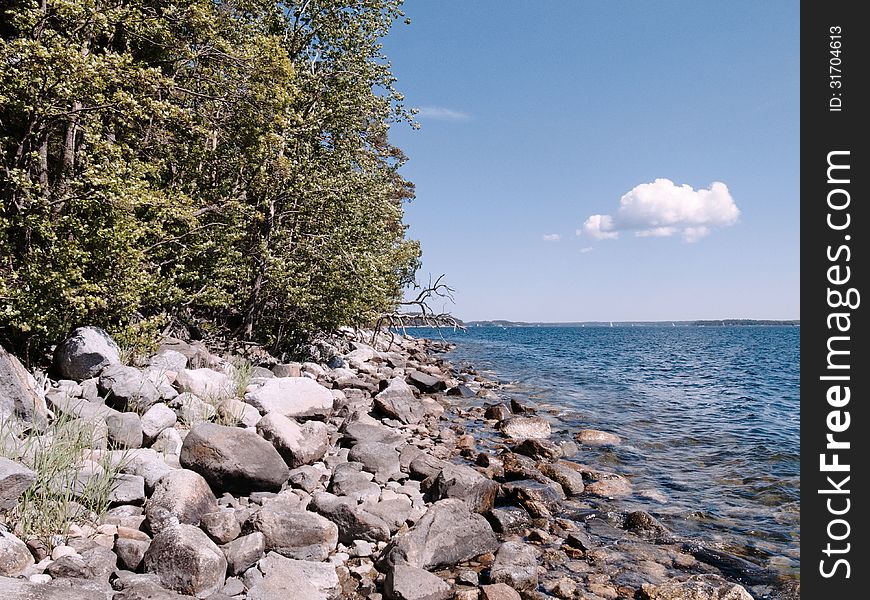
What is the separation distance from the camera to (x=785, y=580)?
7125mm

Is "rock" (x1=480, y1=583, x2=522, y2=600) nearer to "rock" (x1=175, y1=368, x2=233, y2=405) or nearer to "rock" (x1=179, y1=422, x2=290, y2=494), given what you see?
"rock" (x1=179, y1=422, x2=290, y2=494)

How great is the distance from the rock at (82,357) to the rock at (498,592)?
27.5 feet

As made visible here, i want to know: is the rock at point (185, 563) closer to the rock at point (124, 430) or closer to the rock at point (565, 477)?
the rock at point (124, 430)

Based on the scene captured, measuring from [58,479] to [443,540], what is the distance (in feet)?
15.2

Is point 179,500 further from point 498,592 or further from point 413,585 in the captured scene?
point 498,592

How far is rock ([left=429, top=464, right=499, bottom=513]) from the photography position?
334 inches

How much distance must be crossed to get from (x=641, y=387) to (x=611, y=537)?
2159 centimetres

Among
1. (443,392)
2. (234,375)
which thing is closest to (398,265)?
(443,392)

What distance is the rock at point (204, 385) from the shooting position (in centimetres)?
1083

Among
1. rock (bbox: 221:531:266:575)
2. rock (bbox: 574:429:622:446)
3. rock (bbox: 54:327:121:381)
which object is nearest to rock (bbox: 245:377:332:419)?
rock (bbox: 54:327:121:381)

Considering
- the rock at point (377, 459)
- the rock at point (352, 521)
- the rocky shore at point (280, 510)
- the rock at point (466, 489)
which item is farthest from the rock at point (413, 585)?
the rock at point (377, 459)

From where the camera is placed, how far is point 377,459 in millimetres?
9625

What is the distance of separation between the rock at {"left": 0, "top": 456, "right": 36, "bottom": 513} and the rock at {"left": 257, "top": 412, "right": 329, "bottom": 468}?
13.3 ft
